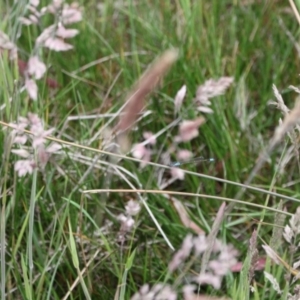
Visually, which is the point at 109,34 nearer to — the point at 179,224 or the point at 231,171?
the point at 231,171

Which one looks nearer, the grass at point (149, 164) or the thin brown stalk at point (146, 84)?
the thin brown stalk at point (146, 84)

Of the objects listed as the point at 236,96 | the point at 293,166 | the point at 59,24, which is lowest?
the point at 293,166

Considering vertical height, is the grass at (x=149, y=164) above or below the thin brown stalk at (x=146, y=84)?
below

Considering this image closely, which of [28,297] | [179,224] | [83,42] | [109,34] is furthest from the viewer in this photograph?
[109,34]

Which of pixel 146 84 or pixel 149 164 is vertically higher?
pixel 146 84

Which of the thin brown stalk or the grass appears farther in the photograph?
the grass

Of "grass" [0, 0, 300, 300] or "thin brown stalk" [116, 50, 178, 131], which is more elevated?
"thin brown stalk" [116, 50, 178, 131]

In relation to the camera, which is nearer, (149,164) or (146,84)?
(146,84)

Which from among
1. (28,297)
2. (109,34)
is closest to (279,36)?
(109,34)
